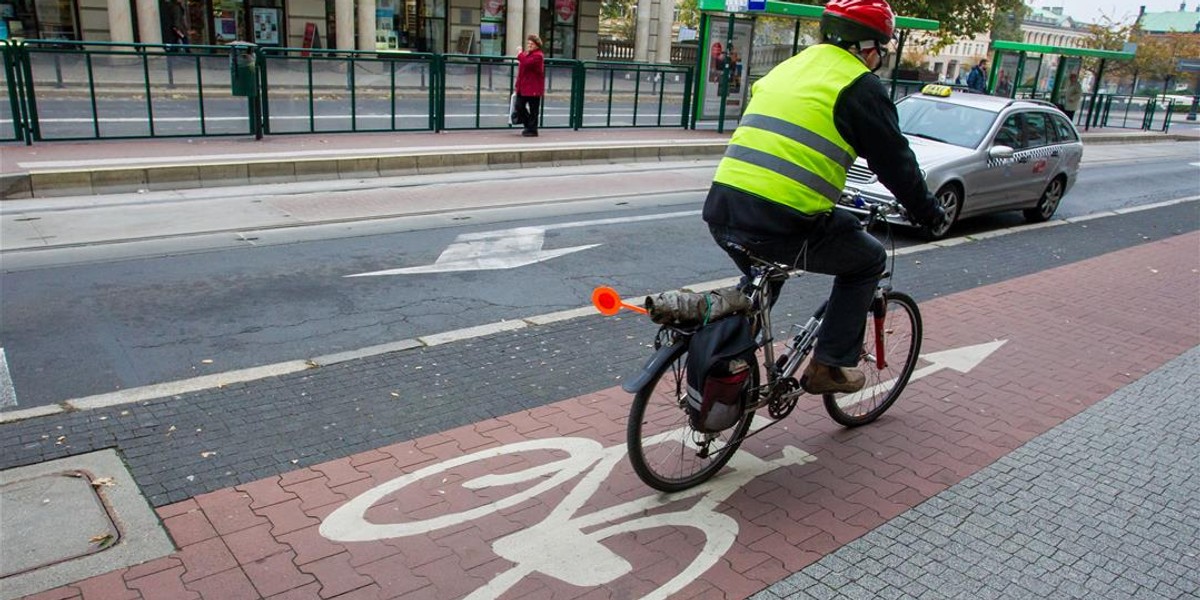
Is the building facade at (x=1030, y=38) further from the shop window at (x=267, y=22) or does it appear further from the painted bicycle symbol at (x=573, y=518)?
the painted bicycle symbol at (x=573, y=518)

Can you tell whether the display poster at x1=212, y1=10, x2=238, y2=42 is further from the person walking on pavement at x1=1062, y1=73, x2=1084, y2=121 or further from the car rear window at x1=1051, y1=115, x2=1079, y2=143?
the person walking on pavement at x1=1062, y1=73, x2=1084, y2=121

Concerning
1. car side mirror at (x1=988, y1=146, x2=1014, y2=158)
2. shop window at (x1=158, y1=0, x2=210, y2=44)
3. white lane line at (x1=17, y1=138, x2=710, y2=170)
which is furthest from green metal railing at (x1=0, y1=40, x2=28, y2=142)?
shop window at (x1=158, y1=0, x2=210, y2=44)

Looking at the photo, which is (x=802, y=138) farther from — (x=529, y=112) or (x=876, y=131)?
(x=529, y=112)

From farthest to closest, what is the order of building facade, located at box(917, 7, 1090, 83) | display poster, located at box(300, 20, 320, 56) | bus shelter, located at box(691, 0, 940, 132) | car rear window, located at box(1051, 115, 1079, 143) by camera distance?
building facade, located at box(917, 7, 1090, 83) < display poster, located at box(300, 20, 320, 56) < bus shelter, located at box(691, 0, 940, 132) < car rear window, located at box(1051, 115, 1079, 143)

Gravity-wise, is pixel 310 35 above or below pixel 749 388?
above

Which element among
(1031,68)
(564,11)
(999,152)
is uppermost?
(564,11)

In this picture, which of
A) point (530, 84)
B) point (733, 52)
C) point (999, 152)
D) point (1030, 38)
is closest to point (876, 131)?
point (999, 152)

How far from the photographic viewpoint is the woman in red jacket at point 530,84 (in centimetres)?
1589

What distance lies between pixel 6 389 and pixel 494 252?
14.2ft

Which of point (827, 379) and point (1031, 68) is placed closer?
point (827, 379)

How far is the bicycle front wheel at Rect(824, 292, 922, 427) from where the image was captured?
484cm

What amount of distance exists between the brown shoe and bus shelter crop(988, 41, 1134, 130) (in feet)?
81.3

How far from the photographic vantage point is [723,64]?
19.0m

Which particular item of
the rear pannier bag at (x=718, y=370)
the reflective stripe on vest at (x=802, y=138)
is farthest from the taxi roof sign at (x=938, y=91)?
the rear pannier bag at (x=718, y=370)
